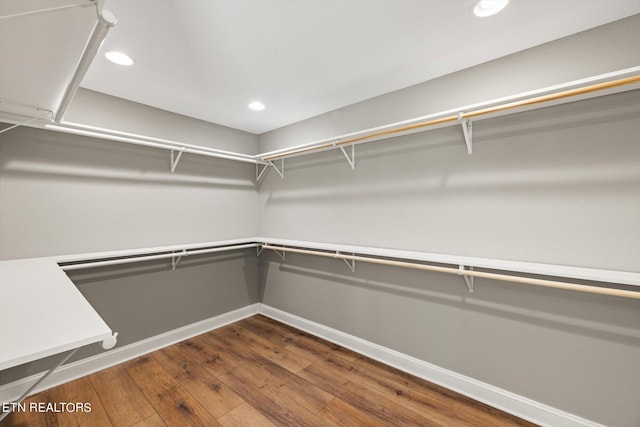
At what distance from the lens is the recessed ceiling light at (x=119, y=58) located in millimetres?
1729

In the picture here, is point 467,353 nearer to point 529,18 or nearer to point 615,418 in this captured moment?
point 615,418

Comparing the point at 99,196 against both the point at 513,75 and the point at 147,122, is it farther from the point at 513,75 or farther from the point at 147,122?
the point at 513,75

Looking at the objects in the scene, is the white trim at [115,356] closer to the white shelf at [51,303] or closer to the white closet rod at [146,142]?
the white shelf at [51,303]

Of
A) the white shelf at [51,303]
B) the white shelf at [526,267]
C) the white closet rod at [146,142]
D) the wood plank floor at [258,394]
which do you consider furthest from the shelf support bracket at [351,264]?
the white closet rod at [146,142]

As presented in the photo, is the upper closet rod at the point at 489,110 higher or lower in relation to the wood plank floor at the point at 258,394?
higher

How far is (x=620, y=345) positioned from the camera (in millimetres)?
1429

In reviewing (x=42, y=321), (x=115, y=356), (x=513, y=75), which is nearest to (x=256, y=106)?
(x=513, y=75)

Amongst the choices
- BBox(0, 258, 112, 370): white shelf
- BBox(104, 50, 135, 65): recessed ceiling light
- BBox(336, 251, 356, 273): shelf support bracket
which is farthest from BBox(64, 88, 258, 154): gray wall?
BBox(336, 251, 356, 273): shelf support bracket

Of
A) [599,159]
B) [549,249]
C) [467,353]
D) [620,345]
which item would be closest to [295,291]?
[467,353]

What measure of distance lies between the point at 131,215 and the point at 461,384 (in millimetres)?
3016

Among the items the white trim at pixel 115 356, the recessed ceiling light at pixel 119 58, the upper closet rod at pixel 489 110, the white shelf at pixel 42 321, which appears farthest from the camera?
the white trim at pixel 115 356

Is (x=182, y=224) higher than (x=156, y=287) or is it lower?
higher

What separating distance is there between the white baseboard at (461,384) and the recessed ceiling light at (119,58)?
8.98 ft

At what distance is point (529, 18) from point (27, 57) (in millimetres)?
2267
